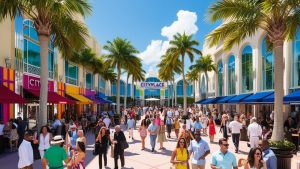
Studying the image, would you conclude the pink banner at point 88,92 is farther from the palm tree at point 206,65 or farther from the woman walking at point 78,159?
the woman walking at point 78,159

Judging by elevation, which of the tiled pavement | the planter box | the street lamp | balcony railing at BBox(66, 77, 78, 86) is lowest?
the tiled pavement

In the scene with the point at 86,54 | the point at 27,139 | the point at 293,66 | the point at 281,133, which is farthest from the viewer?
the point at 86,54

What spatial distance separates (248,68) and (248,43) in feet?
8.03

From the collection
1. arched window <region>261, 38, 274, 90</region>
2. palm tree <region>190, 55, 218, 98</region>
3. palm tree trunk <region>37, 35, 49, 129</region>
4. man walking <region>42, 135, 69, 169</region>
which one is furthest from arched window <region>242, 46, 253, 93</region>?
man walking <region>42, 135, 69, 169</region>

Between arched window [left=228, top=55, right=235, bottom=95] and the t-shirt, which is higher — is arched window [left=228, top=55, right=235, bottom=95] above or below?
above

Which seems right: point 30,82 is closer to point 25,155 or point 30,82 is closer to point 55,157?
point 25,155

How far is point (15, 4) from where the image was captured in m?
12.2

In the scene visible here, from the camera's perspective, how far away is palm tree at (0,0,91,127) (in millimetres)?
12164

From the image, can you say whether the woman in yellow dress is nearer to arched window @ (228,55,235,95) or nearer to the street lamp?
the street lamp

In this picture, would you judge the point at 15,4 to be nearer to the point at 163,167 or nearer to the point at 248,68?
the point at 163,167

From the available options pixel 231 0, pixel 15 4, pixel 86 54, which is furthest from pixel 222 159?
pixel 86 54

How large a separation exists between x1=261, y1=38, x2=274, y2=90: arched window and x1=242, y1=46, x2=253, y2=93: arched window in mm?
2557

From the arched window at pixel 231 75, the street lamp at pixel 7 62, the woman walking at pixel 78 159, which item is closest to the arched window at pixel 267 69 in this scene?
the arched window at pixel 231 75

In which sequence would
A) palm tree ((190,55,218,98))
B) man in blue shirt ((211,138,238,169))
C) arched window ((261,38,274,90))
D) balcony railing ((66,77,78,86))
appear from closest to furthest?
man in blue shirt ((211,138,238,169)) → arched window ((261,38,274,90)) → balcony railing ((66,77,78,86)) → palm tree ((190,55,218,98))
